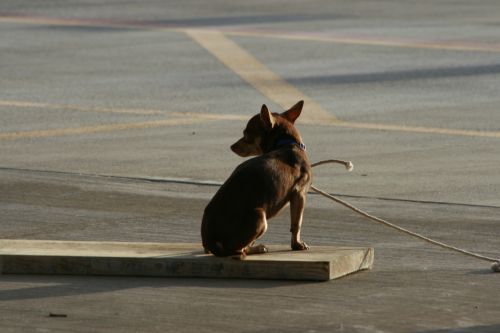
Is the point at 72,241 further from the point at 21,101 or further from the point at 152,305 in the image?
the point at 21,101

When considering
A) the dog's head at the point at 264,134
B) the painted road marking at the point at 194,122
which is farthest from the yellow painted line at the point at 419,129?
the dog's head at the point at 264,134

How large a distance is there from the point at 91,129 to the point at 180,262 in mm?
7756

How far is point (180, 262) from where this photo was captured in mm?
8820

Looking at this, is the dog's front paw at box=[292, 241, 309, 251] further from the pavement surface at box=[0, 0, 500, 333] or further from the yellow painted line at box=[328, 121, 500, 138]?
the yellow painted line at box=[328, 121, 500, 138]

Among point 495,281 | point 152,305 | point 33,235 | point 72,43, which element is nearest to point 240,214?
point 152,305

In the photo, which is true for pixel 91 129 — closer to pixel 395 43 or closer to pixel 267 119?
pixel 267 119

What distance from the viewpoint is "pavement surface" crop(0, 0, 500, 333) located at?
8.16m

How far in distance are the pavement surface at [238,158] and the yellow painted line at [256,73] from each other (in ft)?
0.16

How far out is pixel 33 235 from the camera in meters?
10.4

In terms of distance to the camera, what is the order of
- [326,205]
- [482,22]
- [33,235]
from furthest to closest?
[482,22], [326,205], [33,235]

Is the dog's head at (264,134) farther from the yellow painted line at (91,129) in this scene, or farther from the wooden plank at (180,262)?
the yellow painted line at (91,129)

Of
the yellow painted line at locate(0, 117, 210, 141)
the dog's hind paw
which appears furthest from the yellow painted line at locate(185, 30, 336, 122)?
the dog's hind paw

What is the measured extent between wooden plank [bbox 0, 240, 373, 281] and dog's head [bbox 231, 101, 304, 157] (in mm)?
649

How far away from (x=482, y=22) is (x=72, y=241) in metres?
22.4
